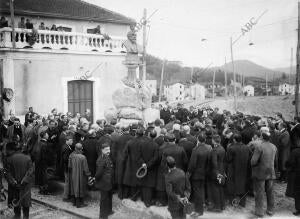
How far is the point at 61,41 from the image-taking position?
64.4 feet

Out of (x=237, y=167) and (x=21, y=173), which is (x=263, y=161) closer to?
(x=237, y=167)

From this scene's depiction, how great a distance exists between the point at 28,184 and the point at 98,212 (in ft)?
6.29

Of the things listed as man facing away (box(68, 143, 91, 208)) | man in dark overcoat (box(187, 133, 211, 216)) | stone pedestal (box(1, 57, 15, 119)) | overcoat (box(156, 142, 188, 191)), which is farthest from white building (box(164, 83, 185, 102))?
man in dark overcoat (box(187, 133, 211, 216))

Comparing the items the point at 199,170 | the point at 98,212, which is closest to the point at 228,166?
the point at 199,170

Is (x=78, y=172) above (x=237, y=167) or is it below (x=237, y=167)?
below

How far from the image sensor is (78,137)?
10.3m

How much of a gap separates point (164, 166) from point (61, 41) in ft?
43.3

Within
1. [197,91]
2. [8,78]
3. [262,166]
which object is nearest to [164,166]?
[262,166]

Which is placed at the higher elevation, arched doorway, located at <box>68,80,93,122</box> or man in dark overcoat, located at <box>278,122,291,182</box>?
arched doorway, located at <box>68,80,93,122</box>

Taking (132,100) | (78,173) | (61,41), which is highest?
(61,41)

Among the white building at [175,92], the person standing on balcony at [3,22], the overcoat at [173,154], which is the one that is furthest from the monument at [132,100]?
the white building at [175,92]

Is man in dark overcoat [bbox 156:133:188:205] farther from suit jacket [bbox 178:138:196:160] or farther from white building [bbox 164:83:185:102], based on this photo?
white building [bbox 164:83:185:102]

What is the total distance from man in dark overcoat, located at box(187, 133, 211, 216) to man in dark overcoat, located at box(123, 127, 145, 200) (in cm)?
134

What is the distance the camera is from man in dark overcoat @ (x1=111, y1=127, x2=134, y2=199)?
9.55m
